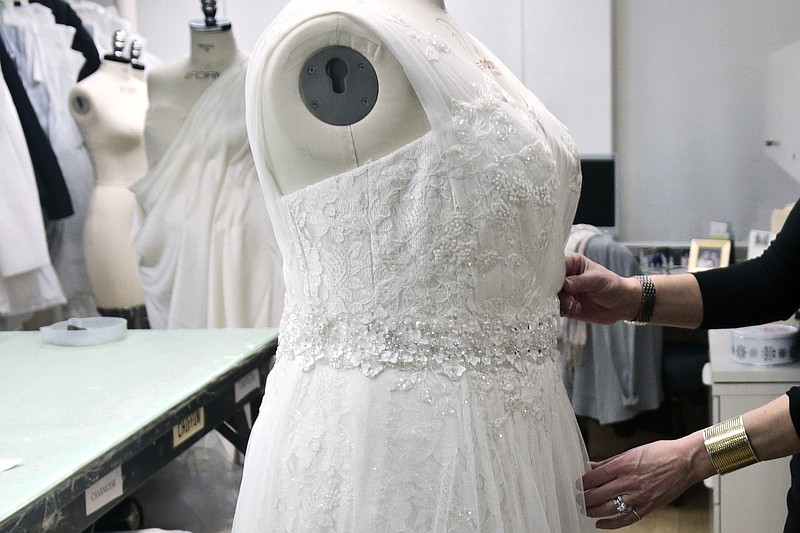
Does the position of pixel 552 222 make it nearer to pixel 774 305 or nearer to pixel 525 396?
pixel 525 396

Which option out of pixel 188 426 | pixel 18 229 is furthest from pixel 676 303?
pixel 18 229

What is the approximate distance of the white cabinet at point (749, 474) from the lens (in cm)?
245

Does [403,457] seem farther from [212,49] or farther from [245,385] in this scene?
[212,49]

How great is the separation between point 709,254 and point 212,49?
88.6 inches

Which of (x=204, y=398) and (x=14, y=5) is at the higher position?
(x=14, y=5)

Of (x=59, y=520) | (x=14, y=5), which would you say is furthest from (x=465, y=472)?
(x=14, y=5)

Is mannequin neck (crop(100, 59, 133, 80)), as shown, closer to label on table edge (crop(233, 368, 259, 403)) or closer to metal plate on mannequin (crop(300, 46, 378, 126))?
label on table edge (crop(233, 368, 259, 403))

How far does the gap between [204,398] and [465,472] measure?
1038 millimetres

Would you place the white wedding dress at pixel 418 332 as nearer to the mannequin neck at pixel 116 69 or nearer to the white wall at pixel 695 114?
the mannequin neck at pixel 116 69

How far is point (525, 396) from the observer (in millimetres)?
1042

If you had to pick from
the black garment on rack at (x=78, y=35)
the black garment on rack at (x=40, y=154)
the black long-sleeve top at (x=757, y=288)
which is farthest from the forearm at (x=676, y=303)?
the black garment on rack at (x=78, y=35)

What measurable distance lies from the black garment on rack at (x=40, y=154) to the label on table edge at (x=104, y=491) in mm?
1838

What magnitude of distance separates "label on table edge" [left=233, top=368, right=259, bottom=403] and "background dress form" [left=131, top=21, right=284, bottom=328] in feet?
2.32

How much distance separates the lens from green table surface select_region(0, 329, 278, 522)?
1.41 meters
